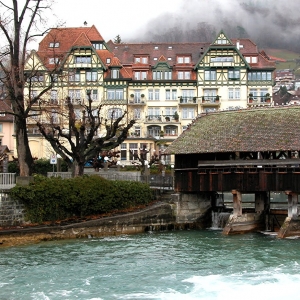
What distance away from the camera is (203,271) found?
19.8 metres

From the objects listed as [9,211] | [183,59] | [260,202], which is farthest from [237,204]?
[183,59]

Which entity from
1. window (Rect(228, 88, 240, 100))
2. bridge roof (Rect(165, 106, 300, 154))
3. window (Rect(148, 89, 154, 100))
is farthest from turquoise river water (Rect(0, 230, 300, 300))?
window (Rect(148, 89, 154, 100))

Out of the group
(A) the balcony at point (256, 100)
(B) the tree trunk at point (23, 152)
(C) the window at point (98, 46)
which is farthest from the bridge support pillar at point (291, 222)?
(C) the window at point (98, 46)

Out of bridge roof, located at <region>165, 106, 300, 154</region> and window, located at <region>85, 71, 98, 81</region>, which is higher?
window, located at <region>85, 71, 98, 81</region>

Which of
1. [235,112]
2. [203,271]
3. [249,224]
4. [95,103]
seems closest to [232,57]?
[95,103]

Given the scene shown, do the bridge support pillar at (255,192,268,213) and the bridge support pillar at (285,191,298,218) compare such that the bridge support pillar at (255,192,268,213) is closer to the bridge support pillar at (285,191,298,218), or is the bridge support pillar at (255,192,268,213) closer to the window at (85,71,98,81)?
the bridge support pillar at (285,191,298,218)

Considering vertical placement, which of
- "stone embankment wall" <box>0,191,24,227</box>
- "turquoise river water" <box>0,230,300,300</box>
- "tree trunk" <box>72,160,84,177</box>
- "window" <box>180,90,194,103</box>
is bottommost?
"turquoise river water" <box>0,230,300,300</box>

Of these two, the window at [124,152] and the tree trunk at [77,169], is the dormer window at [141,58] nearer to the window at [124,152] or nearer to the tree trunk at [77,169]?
the window at [124,152]

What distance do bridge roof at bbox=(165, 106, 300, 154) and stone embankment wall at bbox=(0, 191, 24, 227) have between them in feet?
28.7

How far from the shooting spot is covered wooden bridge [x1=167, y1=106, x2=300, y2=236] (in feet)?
94.9

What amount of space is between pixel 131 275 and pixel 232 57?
41942mm

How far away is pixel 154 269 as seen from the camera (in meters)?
20.2

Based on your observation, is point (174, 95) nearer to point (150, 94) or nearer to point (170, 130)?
point (150, 94)

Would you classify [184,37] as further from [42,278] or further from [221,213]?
[42,278]
